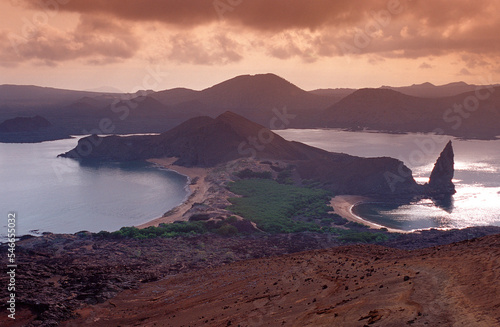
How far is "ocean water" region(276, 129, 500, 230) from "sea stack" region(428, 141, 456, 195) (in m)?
1.99

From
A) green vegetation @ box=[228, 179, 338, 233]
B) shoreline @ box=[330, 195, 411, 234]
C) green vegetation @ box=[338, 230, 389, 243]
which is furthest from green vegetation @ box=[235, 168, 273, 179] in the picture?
green vegetation @ box=[338, 230, 389, 243]

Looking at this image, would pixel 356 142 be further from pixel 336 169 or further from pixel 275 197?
pixel 275 197

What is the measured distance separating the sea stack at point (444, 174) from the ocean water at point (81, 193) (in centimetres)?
3735

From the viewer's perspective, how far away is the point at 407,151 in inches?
4628

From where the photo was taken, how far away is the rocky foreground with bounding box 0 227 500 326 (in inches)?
480

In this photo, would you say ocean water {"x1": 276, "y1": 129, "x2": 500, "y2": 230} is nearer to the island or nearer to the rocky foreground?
the island

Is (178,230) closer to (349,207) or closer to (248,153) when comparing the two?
(349,207)

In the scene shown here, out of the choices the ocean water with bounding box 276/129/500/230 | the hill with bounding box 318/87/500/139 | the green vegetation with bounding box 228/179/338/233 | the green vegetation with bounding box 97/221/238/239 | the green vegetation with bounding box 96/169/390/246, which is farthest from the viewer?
the hill with bounding box 318/87/500/139

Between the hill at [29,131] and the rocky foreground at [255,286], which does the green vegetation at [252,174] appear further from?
the hill at [29,131]

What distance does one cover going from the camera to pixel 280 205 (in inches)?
2149

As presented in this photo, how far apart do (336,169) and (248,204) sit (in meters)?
22.7

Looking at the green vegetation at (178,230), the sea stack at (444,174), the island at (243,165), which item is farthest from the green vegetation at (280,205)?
the sea stack at (444,174)

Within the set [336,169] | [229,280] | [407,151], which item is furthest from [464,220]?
[407,151]

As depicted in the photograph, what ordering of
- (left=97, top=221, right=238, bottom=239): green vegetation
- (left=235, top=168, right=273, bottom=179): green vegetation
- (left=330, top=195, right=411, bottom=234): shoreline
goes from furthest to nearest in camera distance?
Answer: (left=235, top=168, right=273, bottom=179): green vegetation < (left=330, top=195, right=411, bottom=234): shoreline < (left=97, top=221, right=238, bottom=239): green vegetation
